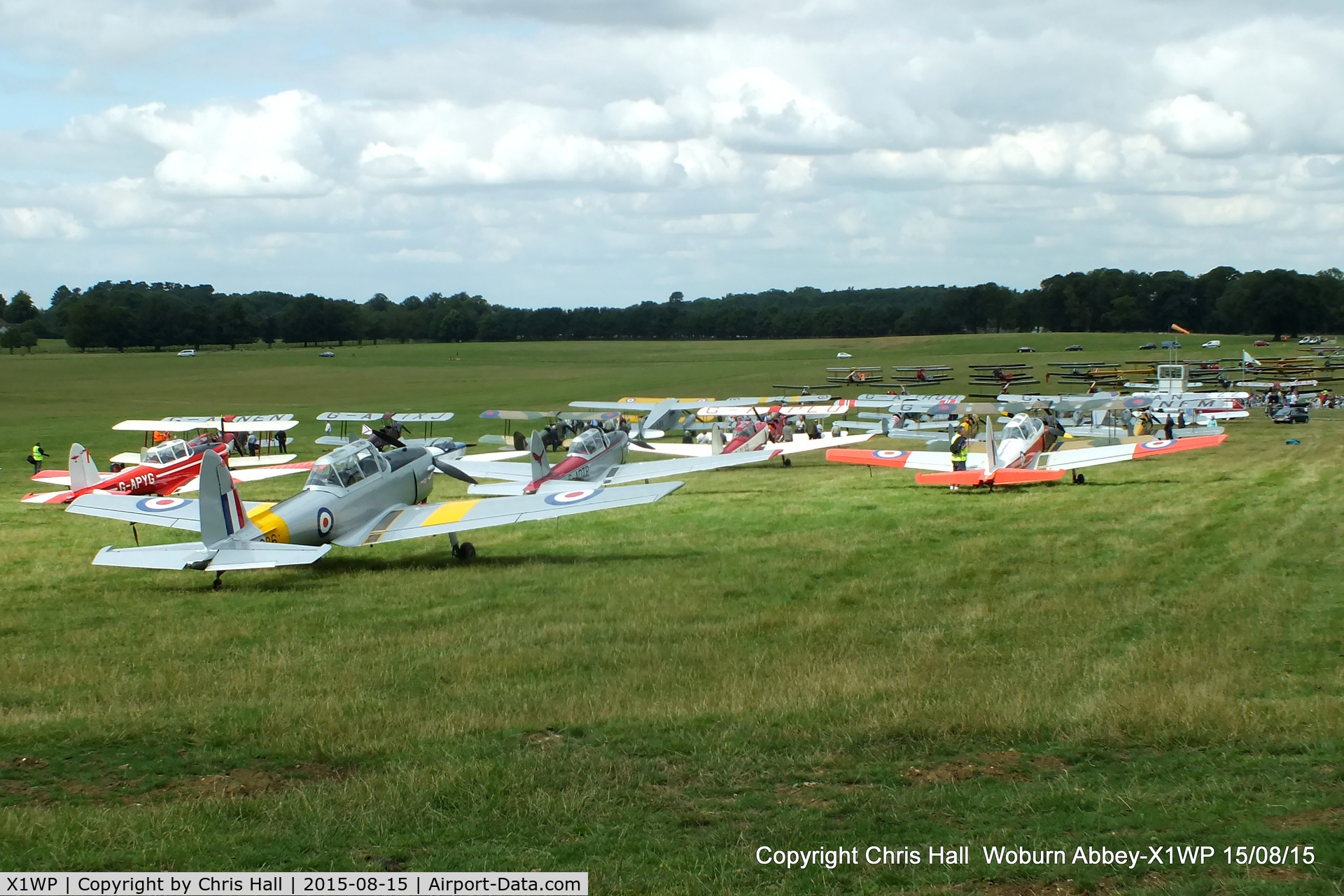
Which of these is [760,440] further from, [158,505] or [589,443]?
[158,505]

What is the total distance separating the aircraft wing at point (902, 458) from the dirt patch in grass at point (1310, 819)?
17140 millimetres

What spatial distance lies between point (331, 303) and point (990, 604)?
450ft

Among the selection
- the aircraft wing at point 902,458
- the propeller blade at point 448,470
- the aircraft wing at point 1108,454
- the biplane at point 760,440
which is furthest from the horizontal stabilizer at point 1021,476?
the propeller blade at point 448,470

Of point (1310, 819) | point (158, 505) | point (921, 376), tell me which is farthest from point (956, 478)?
point (921, 376)

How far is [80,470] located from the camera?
20.3m

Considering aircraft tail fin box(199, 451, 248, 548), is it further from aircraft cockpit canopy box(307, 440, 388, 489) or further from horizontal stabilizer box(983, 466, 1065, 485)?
horizontal stabilizer box(983, 466, 1065, 485)

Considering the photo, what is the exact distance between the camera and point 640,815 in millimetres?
5449

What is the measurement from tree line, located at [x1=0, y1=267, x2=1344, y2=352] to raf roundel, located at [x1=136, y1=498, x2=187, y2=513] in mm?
114221

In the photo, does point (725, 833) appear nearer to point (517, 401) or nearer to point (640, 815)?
point (640, 815)

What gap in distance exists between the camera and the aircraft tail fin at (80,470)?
2019 centimetres

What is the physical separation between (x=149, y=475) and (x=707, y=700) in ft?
56.1

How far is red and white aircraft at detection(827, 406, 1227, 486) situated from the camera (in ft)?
67.9

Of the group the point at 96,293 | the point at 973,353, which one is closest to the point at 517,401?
the point at 973,353

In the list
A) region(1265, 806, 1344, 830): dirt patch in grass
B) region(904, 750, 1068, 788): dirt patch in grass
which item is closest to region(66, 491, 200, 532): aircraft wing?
region(904, 750, 1068, 788): dirt patch in grass
